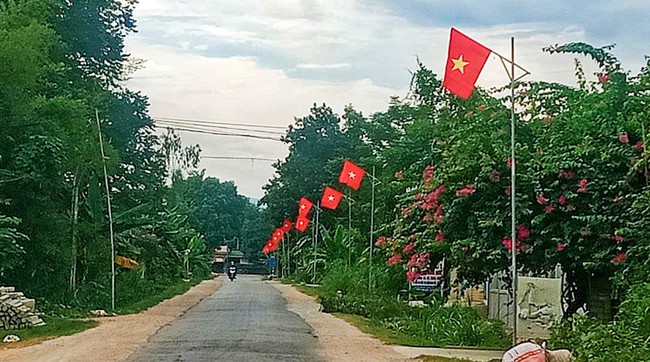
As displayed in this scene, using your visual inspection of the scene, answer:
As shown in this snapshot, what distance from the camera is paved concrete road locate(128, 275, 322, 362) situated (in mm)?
15109

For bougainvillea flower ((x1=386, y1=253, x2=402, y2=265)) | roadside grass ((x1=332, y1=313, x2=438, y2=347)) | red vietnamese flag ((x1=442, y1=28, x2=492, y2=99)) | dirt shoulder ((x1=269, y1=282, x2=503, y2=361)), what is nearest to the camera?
red vietnamese flag ((x1=442, y1=28, x2=492, y2=99))

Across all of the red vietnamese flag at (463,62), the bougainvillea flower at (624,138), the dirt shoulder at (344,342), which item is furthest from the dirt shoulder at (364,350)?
the red vietnamese flag at (463,62)

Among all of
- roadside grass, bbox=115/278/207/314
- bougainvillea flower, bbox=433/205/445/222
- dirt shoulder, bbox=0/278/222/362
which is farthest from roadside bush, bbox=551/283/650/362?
roadside grass, bbox=115/278/207/314

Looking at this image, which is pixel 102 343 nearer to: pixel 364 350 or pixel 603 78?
pixel 364 350

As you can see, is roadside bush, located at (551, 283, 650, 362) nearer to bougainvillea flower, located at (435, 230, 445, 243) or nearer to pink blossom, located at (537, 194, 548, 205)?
pink blossom, located at (537, 194, 548, 205)

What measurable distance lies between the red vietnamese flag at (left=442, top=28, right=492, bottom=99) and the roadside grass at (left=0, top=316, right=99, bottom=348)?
8938mm

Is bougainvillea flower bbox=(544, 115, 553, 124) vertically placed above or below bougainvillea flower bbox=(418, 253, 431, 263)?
above

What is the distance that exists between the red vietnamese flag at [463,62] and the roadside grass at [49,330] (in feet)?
29.3

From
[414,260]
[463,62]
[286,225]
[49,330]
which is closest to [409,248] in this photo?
[414,260]

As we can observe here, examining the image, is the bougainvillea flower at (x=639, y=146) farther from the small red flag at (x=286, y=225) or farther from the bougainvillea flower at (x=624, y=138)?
the small red flag at (x=286, y=225)

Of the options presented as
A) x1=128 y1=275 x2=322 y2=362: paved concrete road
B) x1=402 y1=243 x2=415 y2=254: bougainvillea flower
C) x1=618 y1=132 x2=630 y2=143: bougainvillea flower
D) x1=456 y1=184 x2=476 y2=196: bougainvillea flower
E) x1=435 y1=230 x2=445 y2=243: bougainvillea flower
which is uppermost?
x1=618 y1=132 x2=630 y2=143: bougainvillea flower

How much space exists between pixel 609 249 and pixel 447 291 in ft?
42.9

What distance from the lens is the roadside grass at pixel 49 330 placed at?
58.8 feet

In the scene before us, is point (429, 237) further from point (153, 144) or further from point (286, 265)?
point (286, 265)
